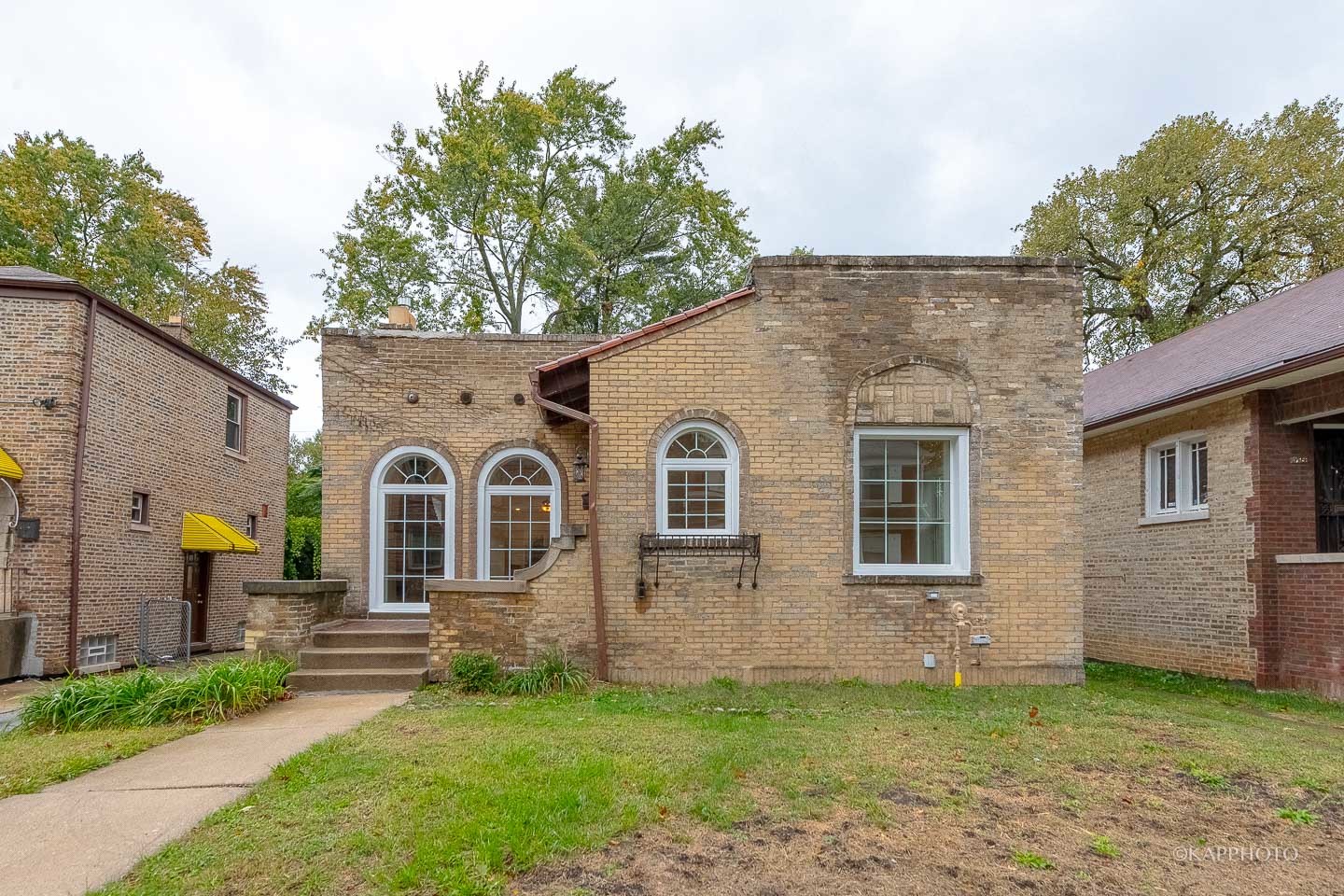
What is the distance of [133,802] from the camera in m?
4.70

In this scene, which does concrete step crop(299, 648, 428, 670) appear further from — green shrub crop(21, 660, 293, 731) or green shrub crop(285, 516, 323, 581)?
green shrub crop(285, 516, 323, 581)

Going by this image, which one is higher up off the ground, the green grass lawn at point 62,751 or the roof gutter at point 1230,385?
the roof gutter at point 1230,385

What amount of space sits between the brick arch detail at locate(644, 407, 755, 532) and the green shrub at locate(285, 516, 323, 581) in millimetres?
14747

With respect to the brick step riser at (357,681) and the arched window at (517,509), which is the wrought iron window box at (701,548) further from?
the arched window at (517,509)

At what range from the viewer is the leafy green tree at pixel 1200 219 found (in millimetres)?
20250

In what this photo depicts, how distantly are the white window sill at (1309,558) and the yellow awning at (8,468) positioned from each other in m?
16.4

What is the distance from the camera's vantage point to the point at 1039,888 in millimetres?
3492

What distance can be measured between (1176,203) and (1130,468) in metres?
14.2

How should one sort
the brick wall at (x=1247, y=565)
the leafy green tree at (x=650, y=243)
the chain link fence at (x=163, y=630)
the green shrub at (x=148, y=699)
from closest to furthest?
the green shrub at (x=148, y=699) < the brick wall at (x=1247, y=565) < the chain link fence at (x=163, y=630) < the leafy green tree at (x=650, y=243)

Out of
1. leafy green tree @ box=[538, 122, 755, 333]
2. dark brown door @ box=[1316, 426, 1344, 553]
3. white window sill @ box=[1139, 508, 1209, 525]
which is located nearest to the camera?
dark brown door @ box=[1316, 426, 1344, 553]

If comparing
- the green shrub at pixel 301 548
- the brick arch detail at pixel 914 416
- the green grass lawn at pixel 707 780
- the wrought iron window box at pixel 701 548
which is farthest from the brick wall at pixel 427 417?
the green shrub at pixel 301 548

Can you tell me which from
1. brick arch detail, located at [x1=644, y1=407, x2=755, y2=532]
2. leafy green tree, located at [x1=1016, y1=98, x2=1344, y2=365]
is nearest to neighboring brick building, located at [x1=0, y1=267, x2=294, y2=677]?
brick arch detail, located at [x1=644, y1=407, x2=755, y2=532]

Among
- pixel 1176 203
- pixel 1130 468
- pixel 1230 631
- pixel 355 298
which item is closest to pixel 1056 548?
pixel 1230 631

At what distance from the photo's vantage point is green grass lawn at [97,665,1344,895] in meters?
3.74
